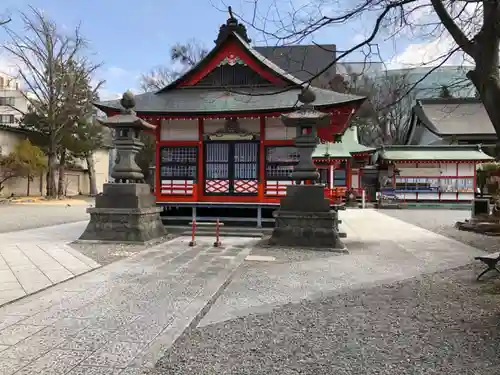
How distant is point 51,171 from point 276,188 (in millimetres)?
23284

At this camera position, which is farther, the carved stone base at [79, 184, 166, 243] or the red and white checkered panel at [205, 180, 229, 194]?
the red and white checkered panel at [205, 180, 229, 194]

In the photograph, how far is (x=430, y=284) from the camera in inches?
251

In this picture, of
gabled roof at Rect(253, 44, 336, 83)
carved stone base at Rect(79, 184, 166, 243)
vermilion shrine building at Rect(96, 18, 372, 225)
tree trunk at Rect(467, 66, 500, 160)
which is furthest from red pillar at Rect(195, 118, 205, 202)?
tree trunk at Rect(467, 66, 500, 160)

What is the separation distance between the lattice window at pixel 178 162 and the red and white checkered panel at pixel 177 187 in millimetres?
163

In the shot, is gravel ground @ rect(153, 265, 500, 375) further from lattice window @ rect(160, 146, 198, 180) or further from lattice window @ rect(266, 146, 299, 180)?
lattice window @ rect(160, 146, 198, 180)

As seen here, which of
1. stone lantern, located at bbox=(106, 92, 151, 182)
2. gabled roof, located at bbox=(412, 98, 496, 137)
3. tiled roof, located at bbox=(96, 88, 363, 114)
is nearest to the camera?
stone lantern, located at bbox=(106, 92, 151, 182)

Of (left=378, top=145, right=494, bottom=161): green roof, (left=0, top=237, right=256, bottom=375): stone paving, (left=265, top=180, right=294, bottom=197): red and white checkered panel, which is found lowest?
(left=0, top=237, right=256, bottom=375): stone paving

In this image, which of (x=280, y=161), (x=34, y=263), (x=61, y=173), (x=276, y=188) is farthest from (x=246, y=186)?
(x=61, y=173)

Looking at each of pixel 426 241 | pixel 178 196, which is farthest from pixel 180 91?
pixel 426 241

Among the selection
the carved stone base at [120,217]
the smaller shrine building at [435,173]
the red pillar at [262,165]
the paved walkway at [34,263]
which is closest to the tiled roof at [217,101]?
the red pillar at [262,165]

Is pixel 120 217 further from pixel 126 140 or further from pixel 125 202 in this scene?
pixel 126 140

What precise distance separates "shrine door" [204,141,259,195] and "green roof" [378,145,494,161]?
1802cm

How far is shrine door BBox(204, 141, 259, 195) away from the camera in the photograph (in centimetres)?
1316

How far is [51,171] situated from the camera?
30.2m
